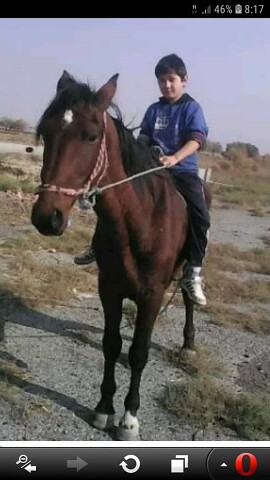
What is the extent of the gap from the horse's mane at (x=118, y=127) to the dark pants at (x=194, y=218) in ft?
0.76

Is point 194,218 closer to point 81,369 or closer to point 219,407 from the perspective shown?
point 219,407

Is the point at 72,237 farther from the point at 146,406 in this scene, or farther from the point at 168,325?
the point at 146,406

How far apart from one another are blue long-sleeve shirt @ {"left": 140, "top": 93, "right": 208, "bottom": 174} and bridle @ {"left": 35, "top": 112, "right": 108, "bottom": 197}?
880mm

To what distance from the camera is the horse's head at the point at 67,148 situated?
1910 mm

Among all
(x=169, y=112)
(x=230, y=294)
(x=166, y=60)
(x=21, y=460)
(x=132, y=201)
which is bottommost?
(x=230, y=294)

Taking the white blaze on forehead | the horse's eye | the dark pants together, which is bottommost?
the dark pants

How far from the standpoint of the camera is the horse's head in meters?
1.91

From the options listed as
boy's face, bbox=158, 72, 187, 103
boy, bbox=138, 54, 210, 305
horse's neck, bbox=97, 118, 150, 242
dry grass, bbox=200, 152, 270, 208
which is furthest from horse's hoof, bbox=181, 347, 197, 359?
dry grass, bbox=200, 152, 270, 208

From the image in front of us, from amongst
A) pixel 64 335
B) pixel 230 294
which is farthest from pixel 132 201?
pixel 230 294

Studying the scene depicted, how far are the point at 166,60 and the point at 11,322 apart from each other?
7.20ft

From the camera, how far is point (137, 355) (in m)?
2.71
